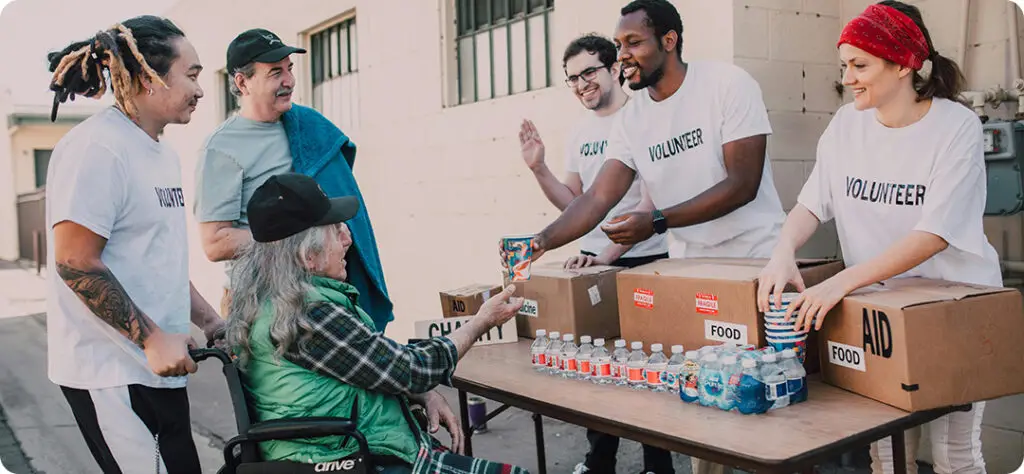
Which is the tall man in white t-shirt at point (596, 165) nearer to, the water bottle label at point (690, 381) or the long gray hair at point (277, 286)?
the water bottle label at point (690, 381)

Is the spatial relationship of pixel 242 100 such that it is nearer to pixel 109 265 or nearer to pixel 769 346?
pixel 109 265

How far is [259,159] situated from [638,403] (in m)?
1.66

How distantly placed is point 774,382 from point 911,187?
0.73m

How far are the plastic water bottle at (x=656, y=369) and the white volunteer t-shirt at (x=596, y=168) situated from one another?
1.28m

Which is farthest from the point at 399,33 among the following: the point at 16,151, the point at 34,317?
the point at 16,151

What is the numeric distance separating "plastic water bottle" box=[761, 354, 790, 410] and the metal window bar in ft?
18.9

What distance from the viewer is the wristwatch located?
9.15 ft

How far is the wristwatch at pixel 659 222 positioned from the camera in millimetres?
2789

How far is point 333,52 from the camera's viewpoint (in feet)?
24.1

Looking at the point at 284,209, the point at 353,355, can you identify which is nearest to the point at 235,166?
the point at 284,209

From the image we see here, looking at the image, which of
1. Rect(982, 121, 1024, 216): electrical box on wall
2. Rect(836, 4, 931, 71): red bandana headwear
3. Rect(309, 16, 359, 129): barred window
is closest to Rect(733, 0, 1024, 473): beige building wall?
Rect(982, 121, 1024, 216): electrical box on wall

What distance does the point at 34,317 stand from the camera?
1269cm

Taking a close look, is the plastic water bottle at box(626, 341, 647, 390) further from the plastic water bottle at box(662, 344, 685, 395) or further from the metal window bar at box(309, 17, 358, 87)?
the metal window bar at box(309, 17, 358, 87)

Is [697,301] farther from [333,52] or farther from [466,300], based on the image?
[333,52]
